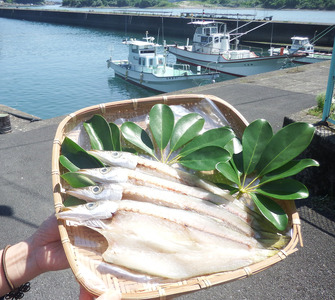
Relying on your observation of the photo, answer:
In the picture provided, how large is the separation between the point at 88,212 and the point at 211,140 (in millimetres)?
703

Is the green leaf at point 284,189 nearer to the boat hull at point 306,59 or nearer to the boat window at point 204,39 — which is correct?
the boat window at point 204,39

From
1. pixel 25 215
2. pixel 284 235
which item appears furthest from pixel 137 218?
pixel 25 215

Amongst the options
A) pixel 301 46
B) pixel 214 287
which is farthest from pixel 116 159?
pixel 301 46

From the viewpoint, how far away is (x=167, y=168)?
1532mm

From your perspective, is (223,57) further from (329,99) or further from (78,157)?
(78,157)

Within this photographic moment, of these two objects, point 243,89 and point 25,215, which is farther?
point 243,89

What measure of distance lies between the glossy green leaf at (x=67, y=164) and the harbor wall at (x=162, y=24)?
28.0 metres

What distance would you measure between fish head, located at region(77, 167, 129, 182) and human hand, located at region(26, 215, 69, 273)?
33 cm

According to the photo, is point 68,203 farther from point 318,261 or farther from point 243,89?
point 243,89

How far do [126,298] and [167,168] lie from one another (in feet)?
2.10

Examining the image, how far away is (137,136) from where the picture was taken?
1685 mm

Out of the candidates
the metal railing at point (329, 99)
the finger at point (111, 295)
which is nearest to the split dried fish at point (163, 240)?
the finger at point (111, 295)

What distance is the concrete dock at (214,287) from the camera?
242 centimetres

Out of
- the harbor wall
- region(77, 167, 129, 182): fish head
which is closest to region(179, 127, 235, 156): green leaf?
region(77, 167, 129, 182): fish head
